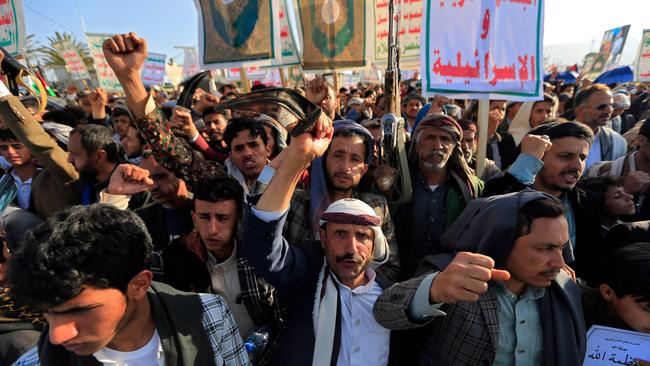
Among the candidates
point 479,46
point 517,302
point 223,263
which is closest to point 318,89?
point 479,46

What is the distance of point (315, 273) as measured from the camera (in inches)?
66.9

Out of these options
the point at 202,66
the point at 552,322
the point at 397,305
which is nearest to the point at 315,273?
the point at 397,305

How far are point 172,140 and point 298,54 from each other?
2.87 m

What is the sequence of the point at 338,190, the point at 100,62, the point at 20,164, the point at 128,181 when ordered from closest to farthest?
the point at 128,181
the point at 338,190
the point at 20,164
the point at 100,62

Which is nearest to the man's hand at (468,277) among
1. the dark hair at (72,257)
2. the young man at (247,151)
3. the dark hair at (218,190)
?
the dark hair at (72,257)

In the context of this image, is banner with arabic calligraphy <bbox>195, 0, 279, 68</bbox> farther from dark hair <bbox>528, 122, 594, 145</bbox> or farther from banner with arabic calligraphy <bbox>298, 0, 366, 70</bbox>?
dark hair <bbox>528, 122, 594, 145</bbox>

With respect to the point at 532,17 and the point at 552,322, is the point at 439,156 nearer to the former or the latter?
the point at 552,322

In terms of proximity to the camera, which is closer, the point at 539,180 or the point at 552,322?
the point at 552,322

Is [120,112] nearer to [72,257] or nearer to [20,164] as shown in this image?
[20,164]

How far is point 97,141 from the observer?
2609 mm

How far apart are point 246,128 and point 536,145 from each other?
1.97 m

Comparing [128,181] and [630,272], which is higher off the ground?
[128,181]

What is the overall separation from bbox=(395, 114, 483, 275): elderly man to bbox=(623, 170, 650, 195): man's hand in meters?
0.91

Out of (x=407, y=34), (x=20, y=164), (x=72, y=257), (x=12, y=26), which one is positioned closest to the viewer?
(x=72, y=257)
